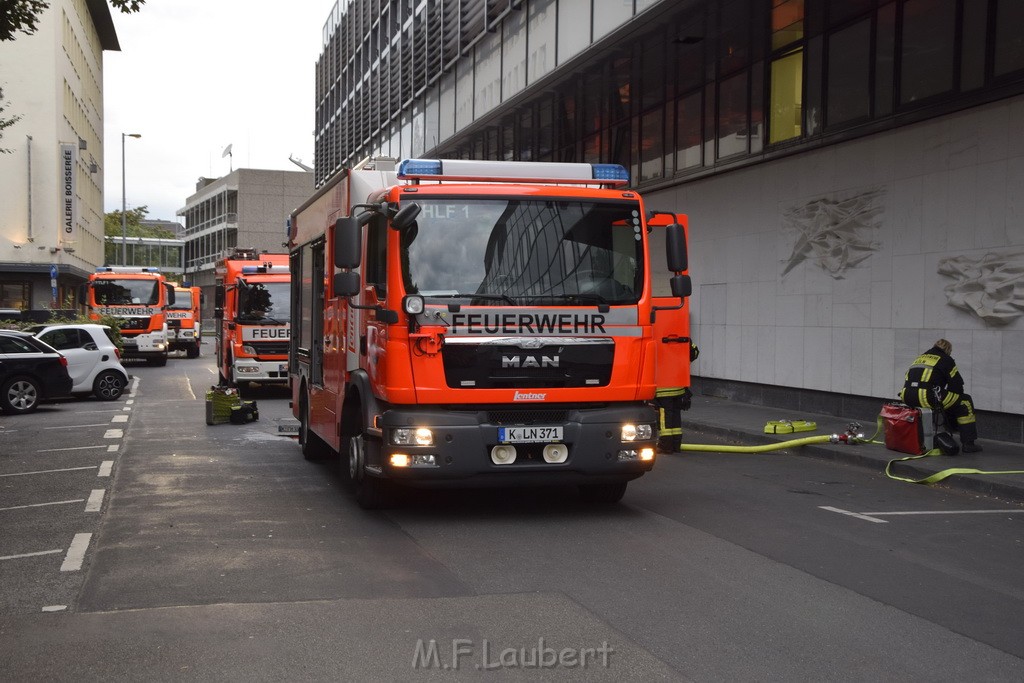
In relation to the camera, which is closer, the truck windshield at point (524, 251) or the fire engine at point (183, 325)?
the truck windshield at point (524, 251)

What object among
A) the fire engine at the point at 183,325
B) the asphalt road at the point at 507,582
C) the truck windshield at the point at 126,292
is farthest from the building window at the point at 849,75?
the fire engine at the point at 183,325

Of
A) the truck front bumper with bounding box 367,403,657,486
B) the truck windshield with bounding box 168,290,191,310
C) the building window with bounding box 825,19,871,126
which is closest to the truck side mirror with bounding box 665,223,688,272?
the truck front bumper with bounding box 367,403,657,486

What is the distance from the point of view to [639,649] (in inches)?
199

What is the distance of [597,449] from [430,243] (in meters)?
2.04

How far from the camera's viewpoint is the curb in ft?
33.3

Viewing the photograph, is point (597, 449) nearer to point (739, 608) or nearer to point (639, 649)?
point (739, 608)

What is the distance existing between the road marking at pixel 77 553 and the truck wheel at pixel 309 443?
432cm

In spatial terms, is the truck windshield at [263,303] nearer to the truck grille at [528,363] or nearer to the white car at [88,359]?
the white car at [88,359]

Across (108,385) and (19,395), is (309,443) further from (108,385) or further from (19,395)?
(108,385)

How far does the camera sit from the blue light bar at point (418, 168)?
8430 millimetres

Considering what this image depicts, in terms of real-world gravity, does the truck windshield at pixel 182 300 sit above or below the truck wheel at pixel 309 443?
above

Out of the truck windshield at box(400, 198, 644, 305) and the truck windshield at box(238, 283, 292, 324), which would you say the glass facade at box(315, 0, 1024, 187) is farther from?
the truck windshield at box(400, 198, 644, 305)

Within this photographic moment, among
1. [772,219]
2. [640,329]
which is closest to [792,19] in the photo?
[772,219]

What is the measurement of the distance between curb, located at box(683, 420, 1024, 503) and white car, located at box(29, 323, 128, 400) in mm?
12304
